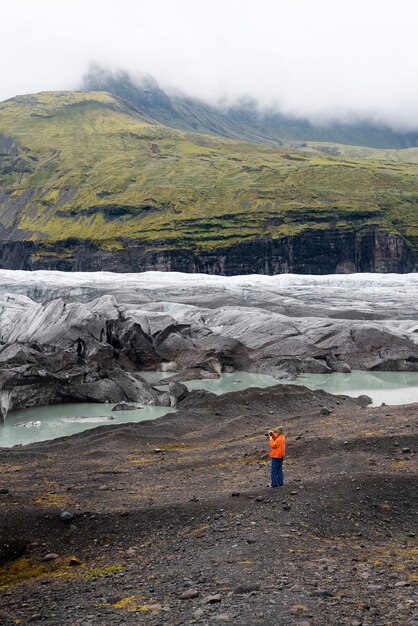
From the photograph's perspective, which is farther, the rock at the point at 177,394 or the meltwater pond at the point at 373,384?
the meltwater pond at the point at 373,384

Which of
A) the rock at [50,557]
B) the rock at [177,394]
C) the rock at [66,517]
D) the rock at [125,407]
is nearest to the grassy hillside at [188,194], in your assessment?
the rock at [177,394]

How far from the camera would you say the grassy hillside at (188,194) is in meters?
134

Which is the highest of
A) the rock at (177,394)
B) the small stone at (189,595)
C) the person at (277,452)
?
the person at (277,452)

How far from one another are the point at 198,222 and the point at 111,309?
83.8 metres

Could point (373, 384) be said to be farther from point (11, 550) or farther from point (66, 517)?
point (11, 550)

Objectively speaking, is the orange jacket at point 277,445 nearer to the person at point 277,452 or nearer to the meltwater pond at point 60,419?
the person at point 277,452

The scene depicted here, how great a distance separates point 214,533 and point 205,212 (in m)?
130

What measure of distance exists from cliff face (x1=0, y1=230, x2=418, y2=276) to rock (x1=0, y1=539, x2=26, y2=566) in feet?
377

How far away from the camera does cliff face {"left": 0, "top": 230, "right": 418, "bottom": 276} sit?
12800 centimetres

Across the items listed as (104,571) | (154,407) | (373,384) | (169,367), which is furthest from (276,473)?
(169,367)

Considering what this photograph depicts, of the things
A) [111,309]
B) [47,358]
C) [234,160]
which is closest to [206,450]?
[47,358]

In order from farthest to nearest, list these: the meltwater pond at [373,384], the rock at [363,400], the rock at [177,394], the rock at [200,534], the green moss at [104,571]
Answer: the meltwater pond at [373,384]
the rock at [177,394]
the rock at [363,400]
the rock at [200,534]
the green moss at [104,571]

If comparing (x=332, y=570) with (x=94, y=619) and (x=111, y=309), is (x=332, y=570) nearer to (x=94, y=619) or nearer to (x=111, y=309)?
(x=94, y=619)

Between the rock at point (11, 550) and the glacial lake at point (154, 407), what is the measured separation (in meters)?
14.8
